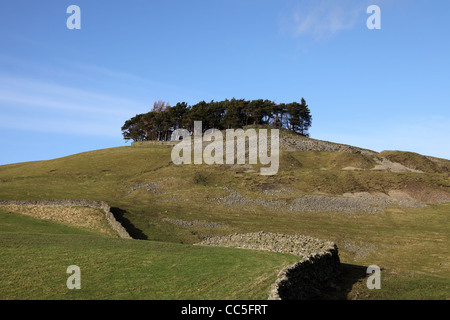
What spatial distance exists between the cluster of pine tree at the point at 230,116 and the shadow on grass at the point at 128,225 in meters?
98.7

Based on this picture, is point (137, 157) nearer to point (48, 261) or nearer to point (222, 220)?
point (222, 220)

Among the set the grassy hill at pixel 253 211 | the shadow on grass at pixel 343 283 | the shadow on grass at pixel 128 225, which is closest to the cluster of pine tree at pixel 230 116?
the grassy hill at pixel 253 211

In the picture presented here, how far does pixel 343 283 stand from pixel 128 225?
32447mm

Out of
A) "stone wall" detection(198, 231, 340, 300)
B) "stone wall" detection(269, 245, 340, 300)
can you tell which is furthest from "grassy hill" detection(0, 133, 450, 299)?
"stone wall" detection(198, 231, 340, 300)

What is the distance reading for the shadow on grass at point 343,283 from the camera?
28.3 meters

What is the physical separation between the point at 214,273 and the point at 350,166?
301 ft

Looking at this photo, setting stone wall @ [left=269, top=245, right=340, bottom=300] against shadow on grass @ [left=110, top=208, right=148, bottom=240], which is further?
shadow on grass @ [left=110, top=208, right=148, bottom=240]

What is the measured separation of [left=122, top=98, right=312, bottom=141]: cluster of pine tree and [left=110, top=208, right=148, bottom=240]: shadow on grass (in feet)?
324

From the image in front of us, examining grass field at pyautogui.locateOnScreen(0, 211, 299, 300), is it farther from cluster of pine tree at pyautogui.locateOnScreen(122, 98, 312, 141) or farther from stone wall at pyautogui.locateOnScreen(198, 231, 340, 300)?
cluster of pine tree at pyautogui.locateOnScreen(122, 98, 312, 141)

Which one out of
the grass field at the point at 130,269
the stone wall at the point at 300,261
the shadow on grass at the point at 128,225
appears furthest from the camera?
the shadow on grass at the point at 128,225

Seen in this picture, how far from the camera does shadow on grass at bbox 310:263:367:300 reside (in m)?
28.3

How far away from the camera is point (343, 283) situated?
106 ft

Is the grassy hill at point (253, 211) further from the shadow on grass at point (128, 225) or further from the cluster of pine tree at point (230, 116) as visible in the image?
the cluster of pine tree at point (230, 116)
